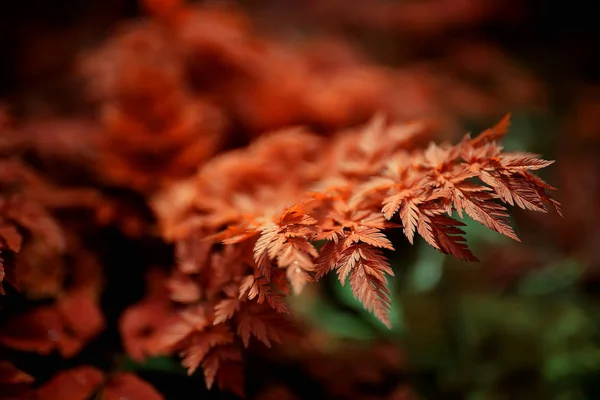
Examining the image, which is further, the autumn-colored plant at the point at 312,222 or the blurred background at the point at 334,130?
the blurred background at the point at 334,130

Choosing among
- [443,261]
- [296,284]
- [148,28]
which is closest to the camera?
[296,284]

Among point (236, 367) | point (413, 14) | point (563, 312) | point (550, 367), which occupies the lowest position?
point (236, 367)

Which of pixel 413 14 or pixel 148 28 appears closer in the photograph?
pixel 148 28

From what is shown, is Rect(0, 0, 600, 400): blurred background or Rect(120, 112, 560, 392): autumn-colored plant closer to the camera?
Rect(120, 112, 560, 392): autumn-colored plant

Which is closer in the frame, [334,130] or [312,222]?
[312,222]

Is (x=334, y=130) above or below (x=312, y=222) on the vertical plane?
above

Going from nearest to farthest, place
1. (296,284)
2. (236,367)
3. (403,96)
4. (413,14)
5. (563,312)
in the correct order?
(296,284) → (236,367) → (563,312) → (403,96) → (413,14)

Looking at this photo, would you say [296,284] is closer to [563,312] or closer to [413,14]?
[563,312]

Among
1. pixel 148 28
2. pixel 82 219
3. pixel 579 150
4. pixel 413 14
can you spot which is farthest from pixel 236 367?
pixel 413 14
